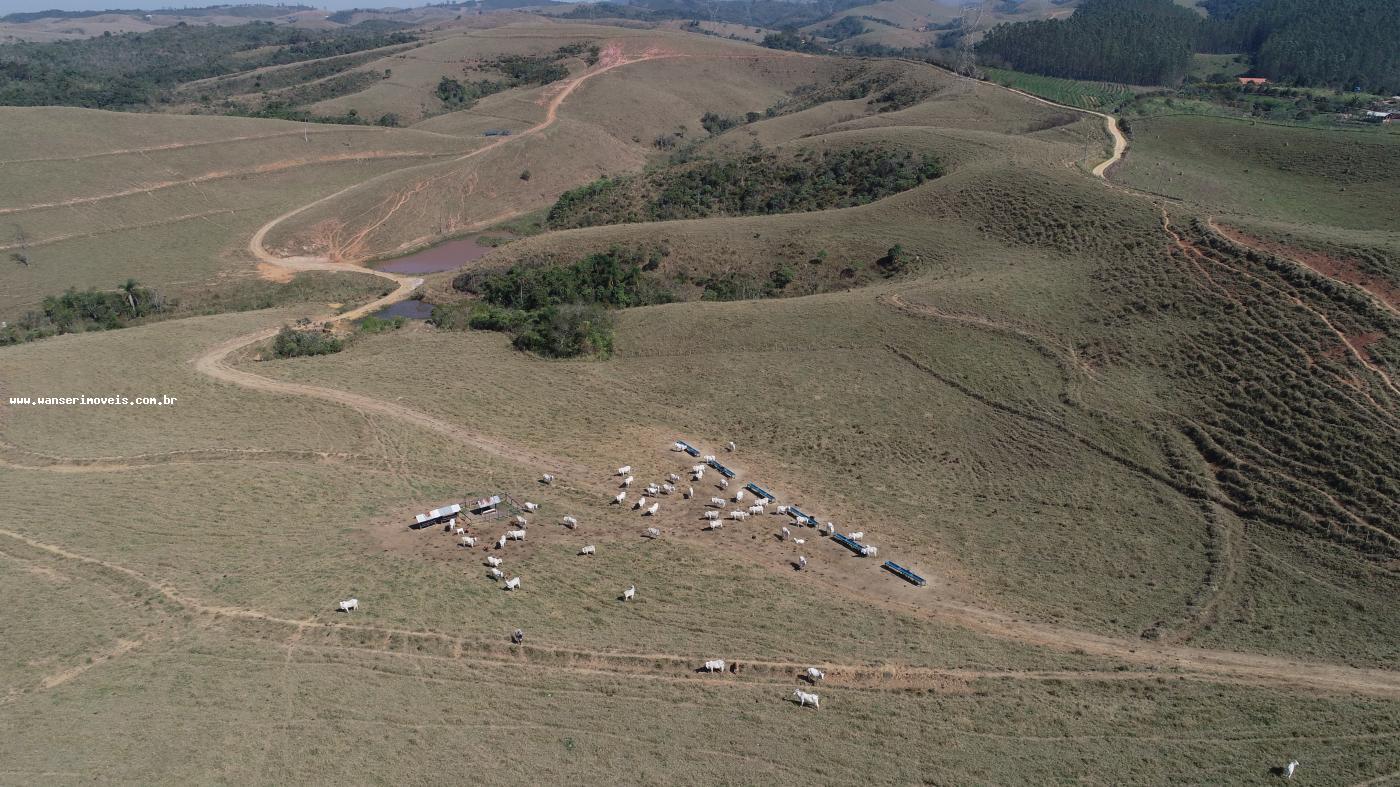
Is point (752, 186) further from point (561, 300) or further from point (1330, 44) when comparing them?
point (1330, 44)

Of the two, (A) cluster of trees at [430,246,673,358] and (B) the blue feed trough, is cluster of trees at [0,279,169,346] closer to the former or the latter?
(A) cluster of trees at [430,246,673,358]

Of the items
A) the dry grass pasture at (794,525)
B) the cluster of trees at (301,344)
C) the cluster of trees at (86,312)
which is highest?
the cluster of trees at (86,312)

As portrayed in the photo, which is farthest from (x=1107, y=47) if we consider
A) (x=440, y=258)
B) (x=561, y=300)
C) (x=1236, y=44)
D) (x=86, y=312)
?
(x=86, y=312)

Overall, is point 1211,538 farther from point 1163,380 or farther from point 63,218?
point 63,218

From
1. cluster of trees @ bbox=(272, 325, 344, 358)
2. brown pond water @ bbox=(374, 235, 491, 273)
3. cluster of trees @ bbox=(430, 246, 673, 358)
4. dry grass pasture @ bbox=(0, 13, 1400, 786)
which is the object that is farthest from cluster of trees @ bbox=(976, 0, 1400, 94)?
cluster of trees @ bbox=(272, 325, 344, 358)

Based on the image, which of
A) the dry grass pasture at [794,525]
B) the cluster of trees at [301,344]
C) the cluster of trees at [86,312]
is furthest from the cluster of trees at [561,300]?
the cluster of trees at [86,312]

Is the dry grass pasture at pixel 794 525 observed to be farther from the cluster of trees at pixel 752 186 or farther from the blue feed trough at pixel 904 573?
the cluster of trees at pixel 752 186
